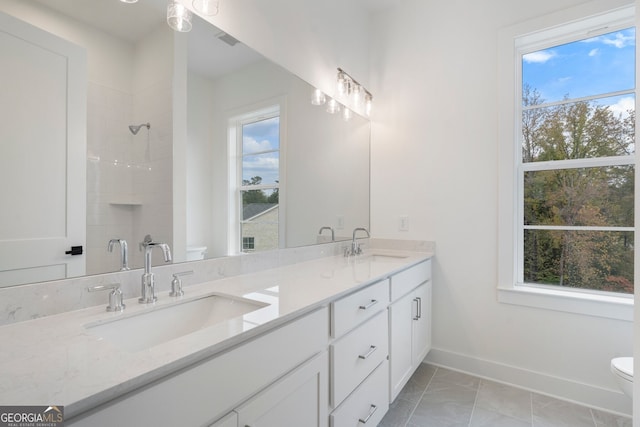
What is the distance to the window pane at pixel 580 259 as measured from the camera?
1.82 metres

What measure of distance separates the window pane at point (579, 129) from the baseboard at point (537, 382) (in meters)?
1.42

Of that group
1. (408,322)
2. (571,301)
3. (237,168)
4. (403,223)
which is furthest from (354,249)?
(571,301)

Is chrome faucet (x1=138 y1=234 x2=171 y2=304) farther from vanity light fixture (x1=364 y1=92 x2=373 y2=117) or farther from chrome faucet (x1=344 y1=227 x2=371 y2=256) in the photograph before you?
vanity light fixture (x1=364 y1=92 x2=373 y2=117)

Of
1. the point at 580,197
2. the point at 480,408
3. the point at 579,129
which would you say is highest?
the point at 579,129

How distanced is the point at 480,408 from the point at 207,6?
2.54 meters

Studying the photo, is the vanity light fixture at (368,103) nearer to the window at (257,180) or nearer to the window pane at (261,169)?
the window at (257,180)

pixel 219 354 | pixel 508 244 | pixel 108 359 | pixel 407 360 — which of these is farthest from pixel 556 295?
pixel 108 359

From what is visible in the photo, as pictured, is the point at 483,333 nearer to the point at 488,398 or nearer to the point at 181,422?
the point at 488,398

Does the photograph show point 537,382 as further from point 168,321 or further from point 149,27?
point 149,27

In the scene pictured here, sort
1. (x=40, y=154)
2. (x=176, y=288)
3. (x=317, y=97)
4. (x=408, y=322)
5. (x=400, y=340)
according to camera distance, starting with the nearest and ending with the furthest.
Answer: (x=40, y=154) → (x=176, y=288) → (x=400, y=340) → (x=408, y=322) → (x=317, y=97)

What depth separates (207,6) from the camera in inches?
52.1

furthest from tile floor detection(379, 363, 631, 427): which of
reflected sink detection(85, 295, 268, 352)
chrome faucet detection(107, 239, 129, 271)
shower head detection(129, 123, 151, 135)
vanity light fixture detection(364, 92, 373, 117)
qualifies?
vanity light fixture detection(364, 92, 373, 117)

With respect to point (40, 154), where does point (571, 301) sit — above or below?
below

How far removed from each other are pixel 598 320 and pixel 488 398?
804mm
